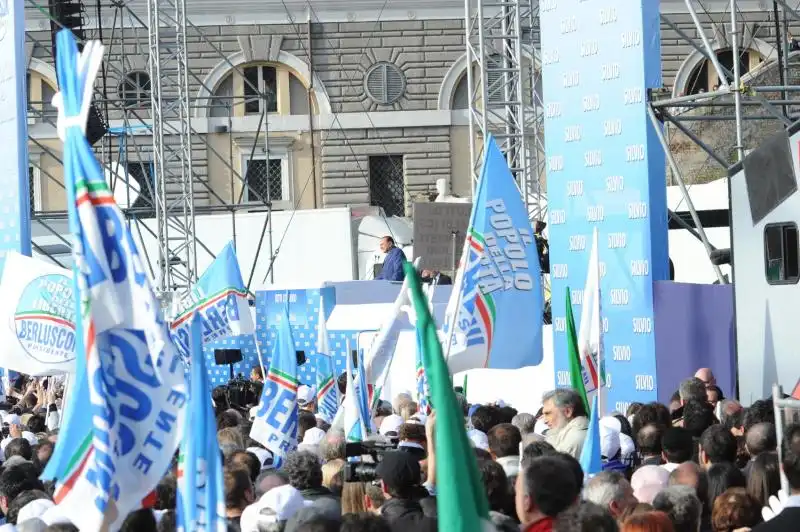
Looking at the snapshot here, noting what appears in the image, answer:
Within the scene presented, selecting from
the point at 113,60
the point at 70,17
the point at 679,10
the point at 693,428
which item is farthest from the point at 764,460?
the point at 679,10

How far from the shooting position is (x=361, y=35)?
3622 centimetres

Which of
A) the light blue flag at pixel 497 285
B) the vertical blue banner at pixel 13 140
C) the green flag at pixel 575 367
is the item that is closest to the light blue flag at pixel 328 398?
the light blue flag at pixel 497 285

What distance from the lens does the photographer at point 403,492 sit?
5547 millimetres

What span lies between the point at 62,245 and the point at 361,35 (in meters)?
13.1

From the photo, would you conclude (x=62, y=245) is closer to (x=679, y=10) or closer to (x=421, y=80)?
(x=421, y=80)

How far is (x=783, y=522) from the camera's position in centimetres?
475

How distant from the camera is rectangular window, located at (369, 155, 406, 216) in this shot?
36.6 metres

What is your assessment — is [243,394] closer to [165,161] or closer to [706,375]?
[706,375]

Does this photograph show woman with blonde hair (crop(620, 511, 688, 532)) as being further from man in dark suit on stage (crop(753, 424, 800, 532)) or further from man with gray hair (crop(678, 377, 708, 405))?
man with gray hair (crop(678, 377, 708, 405))

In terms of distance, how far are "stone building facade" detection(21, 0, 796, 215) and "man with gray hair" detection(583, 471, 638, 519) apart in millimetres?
29781

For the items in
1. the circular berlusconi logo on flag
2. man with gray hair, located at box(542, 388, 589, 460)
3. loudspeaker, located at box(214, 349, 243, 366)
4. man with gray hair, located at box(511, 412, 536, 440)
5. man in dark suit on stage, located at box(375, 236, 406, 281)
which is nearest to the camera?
man with gray hair, located at box(542, 388, 589, 460)

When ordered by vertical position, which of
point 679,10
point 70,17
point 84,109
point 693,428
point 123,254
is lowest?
point 693,428

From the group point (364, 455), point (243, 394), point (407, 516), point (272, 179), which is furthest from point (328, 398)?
point (272, 179)

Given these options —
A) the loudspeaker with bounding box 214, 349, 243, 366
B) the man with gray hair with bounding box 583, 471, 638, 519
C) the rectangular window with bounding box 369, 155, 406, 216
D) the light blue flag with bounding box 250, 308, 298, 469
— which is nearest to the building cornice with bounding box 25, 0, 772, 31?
the rectangular window with bounding box 369, 155, 406, 216
